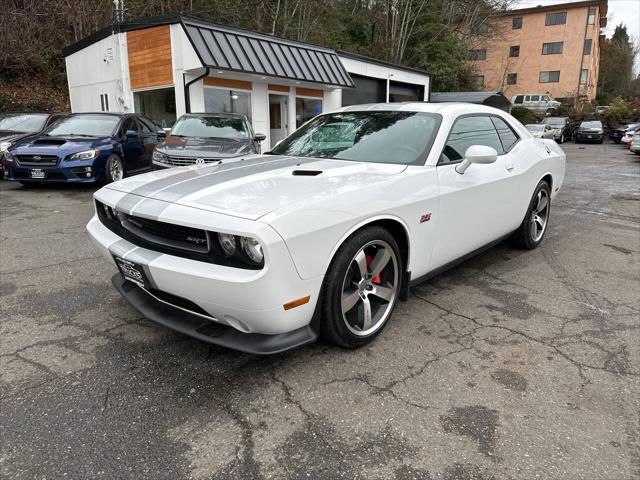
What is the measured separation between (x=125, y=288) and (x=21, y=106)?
19.0 m

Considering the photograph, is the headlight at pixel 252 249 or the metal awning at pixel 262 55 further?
the metal awning at pixel 262 55

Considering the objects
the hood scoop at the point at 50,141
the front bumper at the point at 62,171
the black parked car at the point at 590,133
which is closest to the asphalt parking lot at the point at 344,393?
the front bumper at the point at 62,171

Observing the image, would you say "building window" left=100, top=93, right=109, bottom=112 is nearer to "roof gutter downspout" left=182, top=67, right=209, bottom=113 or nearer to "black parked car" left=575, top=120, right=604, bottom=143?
"roof gutter downspout" left=182, top=67, right=209, bottom=113

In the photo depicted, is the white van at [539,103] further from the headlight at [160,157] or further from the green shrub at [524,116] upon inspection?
the headlight at [160,157]

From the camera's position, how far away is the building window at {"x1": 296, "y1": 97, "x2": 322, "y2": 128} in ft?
52.9

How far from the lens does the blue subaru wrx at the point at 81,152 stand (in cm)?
828

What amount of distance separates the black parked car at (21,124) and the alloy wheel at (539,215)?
1037 cm

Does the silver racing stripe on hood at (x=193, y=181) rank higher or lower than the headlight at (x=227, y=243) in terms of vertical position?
higher

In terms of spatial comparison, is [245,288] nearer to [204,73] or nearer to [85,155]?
[85,155]

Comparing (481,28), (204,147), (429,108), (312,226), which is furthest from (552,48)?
(312,226)

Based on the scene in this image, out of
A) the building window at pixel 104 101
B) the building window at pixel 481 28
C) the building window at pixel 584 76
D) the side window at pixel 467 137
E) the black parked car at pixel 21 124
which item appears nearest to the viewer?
the side window at pixel 467 137

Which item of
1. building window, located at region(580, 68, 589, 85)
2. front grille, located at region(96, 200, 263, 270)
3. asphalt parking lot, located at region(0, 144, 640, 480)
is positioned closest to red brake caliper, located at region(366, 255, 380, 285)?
asphalt parking lot, located at region(0, 144, 640, 480)

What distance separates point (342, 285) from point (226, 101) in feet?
40.3

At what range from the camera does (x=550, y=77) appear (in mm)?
49156
